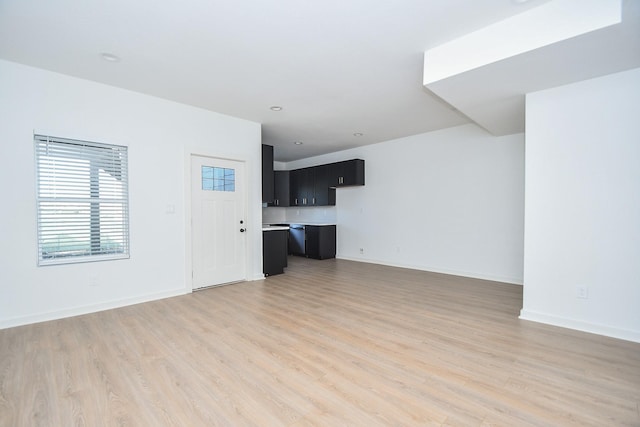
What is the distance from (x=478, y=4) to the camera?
220 cm

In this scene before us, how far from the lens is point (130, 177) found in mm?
3723

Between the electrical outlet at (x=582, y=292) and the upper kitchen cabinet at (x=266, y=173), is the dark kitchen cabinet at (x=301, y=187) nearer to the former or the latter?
the upper kitchen cabinet at (x=266, y=173)

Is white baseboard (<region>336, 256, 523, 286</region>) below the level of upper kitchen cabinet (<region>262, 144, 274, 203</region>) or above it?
below

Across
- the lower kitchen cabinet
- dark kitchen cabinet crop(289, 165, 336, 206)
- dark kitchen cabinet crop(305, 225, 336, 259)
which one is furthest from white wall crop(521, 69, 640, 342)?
dark kitchen cabinet crop(289, 165, 336, 206)

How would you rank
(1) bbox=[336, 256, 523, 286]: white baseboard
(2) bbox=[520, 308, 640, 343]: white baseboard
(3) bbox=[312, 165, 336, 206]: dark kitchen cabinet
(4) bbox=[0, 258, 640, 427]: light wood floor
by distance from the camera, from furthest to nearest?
(3) bbox=[312, 165, 336, 206]: dark kitchen cabinet < (1) bbox=[336, 256, 523, 286]: white baseboard < (2) bbox=[520, 308, 640, 343]: white baseboard < (4) bbox=[0, 258, 640, 427]: light wood floor

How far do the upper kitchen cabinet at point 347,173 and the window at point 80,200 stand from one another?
429cm

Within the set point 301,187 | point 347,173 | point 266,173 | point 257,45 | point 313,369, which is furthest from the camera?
point 301,187

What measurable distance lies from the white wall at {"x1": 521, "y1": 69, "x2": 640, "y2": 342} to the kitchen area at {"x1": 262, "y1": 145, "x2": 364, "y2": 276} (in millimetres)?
3805

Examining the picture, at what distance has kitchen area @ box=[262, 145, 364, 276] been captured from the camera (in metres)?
6.82

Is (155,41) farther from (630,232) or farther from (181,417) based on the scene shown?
(630,232)

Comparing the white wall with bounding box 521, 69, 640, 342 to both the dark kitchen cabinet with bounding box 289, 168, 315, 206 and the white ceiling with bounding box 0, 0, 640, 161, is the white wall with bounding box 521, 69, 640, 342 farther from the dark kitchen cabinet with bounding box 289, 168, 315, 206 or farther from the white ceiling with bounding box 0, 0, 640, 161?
the dark kitchen cabinet with bounding box 289, 168, 315, 206

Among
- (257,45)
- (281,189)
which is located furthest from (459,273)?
(257,45)

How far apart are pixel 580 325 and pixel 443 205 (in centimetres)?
297

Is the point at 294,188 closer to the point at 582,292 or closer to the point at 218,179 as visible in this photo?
the point at 218,179
